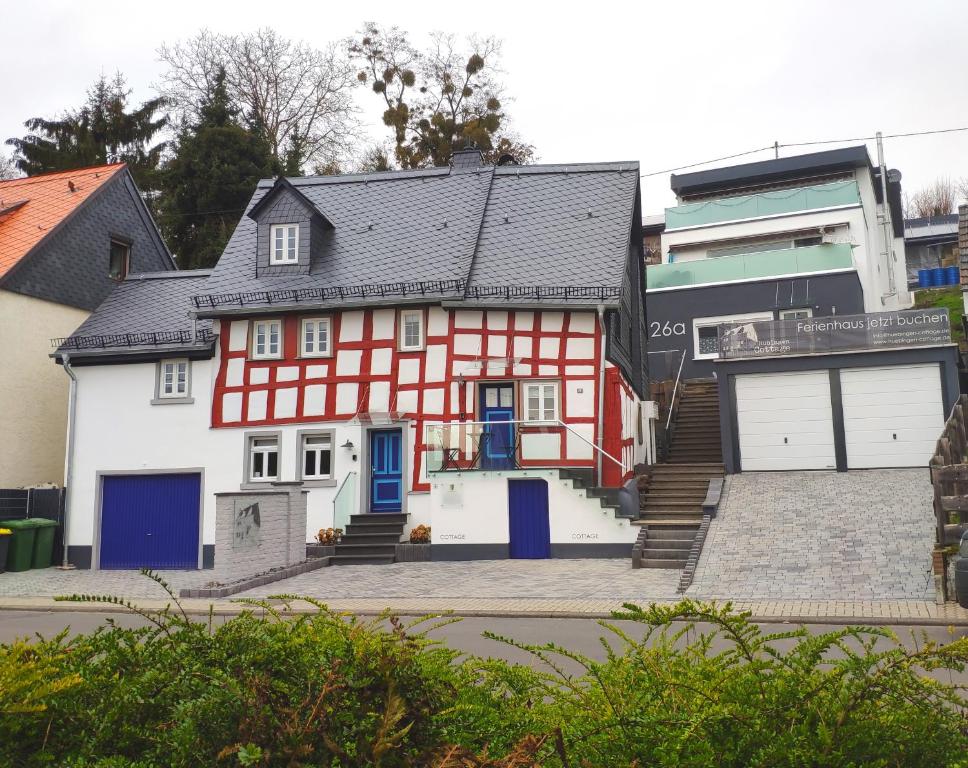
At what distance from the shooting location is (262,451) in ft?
71.3

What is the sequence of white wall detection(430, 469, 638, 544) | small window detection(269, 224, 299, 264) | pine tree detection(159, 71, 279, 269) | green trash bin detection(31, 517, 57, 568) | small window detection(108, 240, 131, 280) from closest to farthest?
white wall detection(430, 469, 638, 544), green trash bin detection(31, 517, 57, 568), small window detection(269, 224, 299, 264), small window detection(108, 240, 131, 280), pine tree detection(159, 71, 279, 269)

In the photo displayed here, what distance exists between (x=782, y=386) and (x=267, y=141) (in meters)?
22.7

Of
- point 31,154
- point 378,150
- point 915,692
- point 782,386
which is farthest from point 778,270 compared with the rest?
point 915,692

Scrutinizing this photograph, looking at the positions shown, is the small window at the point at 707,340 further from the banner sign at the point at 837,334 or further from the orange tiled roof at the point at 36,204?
the orange tiled roof at the point at 36,204

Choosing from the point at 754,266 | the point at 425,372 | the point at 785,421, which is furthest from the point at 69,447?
the point at 754,266

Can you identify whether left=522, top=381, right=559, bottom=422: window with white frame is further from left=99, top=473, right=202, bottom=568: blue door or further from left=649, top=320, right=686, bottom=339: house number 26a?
left=649, top=320, right=686, bottom=339: house number 26a

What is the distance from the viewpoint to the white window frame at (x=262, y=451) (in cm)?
2148

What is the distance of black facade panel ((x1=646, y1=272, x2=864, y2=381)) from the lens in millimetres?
31906

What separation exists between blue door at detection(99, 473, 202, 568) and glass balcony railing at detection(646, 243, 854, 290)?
19.1m

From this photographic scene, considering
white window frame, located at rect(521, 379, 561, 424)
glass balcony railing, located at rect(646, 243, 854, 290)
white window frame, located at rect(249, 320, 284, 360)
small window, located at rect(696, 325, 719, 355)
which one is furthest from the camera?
small window, located at rect(696, 325, 719, 355)

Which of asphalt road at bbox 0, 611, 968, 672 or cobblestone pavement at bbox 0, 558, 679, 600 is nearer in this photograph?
asphalt road at bbox 0, 611, 968, 672

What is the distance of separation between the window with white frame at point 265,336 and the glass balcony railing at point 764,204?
72.5 feet

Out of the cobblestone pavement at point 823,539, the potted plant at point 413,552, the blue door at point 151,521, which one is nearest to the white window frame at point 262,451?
the blue door at point 151,521

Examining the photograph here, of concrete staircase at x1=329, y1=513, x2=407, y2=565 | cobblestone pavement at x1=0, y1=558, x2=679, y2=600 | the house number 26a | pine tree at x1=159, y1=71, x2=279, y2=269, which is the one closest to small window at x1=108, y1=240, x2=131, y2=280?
pine tree at x1=159, y1=71, x2=279, y2=269
